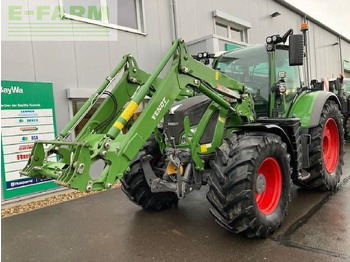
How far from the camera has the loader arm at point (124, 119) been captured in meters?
2.52

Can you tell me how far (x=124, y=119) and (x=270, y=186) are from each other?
1.89m

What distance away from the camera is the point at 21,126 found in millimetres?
5176

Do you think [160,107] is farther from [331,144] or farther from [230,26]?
[230,26]

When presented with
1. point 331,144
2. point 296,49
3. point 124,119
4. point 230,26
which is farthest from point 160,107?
point 230,26

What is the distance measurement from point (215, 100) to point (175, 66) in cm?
65

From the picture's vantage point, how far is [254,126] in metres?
3.32

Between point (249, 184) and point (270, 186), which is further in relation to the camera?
point (270, 186)

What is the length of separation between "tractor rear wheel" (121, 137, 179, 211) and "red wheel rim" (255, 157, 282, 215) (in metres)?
1.29

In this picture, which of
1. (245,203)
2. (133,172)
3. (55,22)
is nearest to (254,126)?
(245,203)

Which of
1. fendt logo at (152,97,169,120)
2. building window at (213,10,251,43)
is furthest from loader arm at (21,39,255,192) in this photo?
building window at (213,10,251,43)

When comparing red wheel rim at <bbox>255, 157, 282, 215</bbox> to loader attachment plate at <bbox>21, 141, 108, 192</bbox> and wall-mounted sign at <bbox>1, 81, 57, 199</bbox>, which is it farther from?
wall-mounted sign at <bbox>1, 81, 57, 199</bbox>

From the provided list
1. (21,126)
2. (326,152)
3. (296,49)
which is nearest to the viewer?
(296,49)

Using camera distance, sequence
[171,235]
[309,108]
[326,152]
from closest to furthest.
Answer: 1. [171,235]
2. [309,108]
3. [326,152]

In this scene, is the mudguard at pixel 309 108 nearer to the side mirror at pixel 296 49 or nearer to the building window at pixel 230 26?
the side mirror at pixel 296 49
